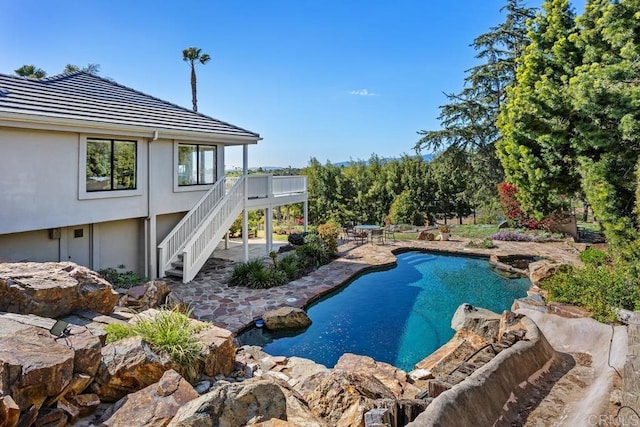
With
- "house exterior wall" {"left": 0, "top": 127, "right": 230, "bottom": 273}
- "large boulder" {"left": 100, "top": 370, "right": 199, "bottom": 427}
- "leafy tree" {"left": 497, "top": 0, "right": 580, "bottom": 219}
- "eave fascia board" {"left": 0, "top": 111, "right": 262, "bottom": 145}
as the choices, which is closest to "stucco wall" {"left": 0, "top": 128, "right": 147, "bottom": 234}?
"house exterior wall" {"left": 0, "top": 127, "right": 230, "bottom": 273}

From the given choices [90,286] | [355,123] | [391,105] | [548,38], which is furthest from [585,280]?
[355,123]

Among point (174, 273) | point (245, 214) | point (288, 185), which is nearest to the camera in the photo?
point (174, 273)

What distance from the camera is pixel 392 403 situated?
4.01 m

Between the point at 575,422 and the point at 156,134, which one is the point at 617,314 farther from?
the point at 156,134

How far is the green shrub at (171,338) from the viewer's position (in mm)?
4848

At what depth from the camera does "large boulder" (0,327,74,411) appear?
327 centimetres

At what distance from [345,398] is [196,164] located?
11069mm

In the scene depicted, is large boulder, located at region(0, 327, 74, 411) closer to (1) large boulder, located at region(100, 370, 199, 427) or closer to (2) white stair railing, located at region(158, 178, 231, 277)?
(1) large boulder, located at region(100, 370, 199, 427)

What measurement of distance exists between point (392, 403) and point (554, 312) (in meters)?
5.60

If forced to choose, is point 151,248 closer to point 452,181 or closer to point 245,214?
point 245,214

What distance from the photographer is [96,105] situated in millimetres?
10836

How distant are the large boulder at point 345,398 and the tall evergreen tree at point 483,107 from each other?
2218 centimetres

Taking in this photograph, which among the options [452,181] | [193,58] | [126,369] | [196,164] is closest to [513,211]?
[452,181]

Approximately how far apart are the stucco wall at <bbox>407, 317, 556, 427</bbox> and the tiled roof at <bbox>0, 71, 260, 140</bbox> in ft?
31.9
